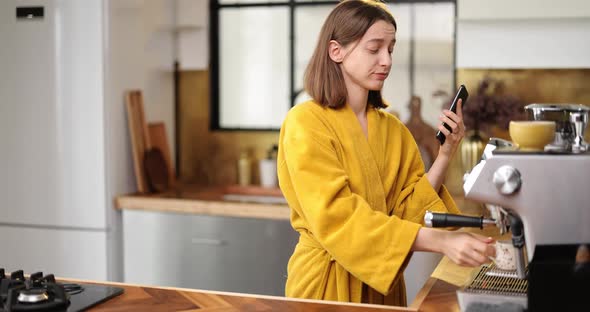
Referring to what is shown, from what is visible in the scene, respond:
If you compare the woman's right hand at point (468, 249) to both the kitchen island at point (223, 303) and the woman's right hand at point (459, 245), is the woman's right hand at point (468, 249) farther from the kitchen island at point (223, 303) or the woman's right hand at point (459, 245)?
the kitchen island at point (223, 303)

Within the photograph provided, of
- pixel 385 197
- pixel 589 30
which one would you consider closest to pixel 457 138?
pixel 385 197

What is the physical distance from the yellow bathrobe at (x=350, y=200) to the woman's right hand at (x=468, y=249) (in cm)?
10

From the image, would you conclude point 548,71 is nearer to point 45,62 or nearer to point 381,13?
point 381,13

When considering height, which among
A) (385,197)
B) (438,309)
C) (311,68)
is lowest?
(438,309)

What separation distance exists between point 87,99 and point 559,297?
2.64 meters

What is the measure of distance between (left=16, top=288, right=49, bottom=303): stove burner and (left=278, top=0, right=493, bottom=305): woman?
64cm

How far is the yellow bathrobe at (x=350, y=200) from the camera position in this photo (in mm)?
1908

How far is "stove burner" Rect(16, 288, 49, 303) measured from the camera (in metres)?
1.70

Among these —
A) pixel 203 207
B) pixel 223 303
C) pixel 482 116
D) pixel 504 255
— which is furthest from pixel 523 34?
pixel 223 303

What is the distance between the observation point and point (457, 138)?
7.20 ft

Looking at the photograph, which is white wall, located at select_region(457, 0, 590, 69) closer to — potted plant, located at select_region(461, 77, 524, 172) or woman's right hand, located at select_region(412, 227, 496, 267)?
potted plant, located at select_region(461, 77, 524, 172)

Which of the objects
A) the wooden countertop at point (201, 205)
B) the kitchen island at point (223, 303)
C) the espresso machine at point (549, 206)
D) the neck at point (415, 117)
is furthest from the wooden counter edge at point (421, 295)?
the neck at point (415, 117)

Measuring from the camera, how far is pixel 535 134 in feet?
5.03

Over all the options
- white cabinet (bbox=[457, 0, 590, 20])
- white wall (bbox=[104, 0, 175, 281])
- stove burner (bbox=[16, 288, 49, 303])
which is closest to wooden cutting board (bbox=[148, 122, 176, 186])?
white wall (bbox=[104, 0, 175, 281])
